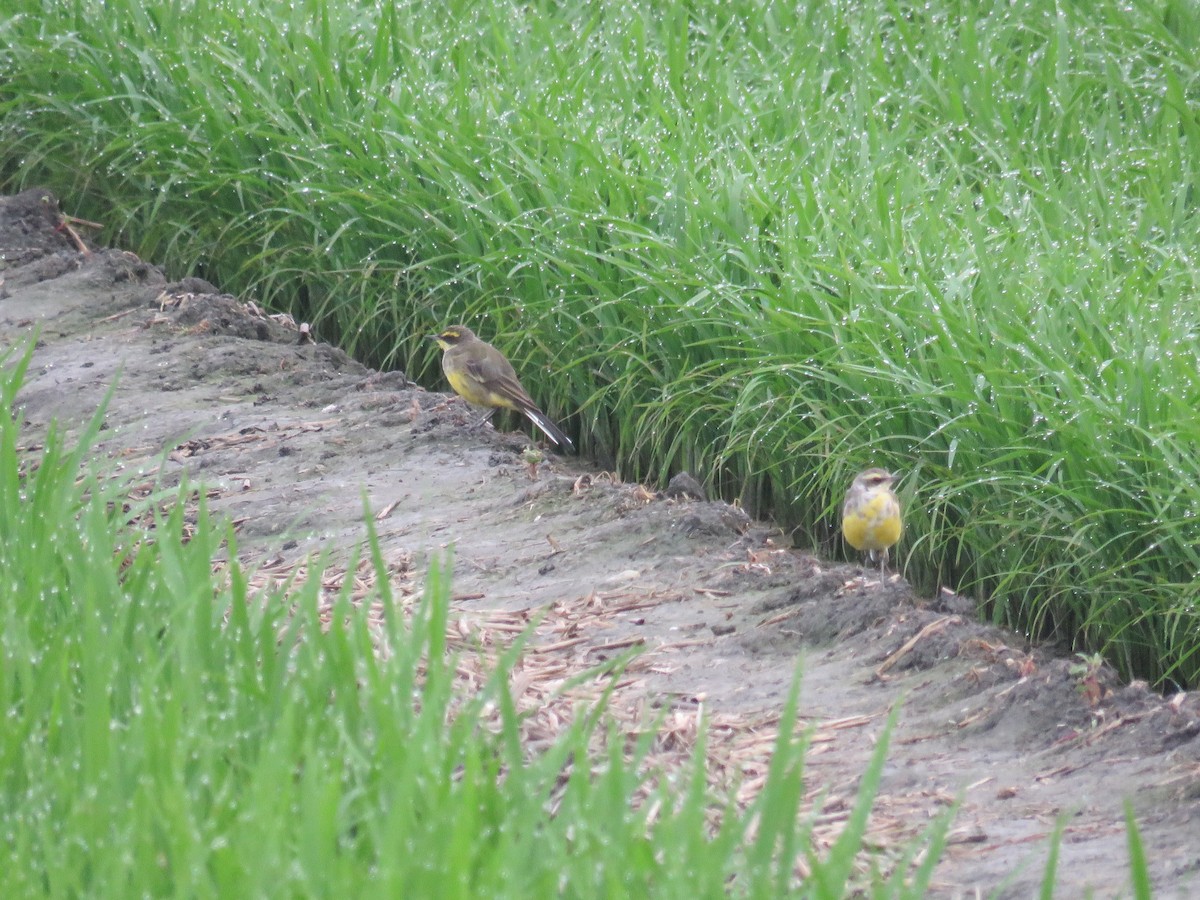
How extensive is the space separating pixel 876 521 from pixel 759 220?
5.85ft

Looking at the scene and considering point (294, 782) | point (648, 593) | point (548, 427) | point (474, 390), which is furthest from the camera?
point (548, 427)

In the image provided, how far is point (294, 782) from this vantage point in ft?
8.70

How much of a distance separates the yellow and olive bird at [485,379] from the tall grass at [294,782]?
2628 mm

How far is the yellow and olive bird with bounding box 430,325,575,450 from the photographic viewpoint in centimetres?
583

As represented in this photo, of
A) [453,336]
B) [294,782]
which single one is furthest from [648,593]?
[294,782]

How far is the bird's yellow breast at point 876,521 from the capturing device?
15.0 feet

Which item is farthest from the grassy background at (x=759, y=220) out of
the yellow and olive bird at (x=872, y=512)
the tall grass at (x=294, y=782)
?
the tall grass at (x=294, y=782)

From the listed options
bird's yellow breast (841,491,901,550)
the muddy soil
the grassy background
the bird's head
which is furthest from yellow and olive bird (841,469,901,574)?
the bird's head

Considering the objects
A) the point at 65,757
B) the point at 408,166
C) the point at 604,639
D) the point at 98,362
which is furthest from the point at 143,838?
the point at 408,166

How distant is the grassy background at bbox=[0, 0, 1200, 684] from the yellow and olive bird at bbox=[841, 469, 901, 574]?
273 millimetres

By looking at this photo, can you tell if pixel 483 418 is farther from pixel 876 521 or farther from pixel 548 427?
pixel 876 521

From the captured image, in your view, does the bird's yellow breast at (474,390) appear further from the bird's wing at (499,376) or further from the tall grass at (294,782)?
the tall grass at (294,782)

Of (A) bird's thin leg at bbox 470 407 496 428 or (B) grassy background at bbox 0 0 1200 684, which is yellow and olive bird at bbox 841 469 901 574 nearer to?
(B) grassy background at bbox 0 0 1200 684

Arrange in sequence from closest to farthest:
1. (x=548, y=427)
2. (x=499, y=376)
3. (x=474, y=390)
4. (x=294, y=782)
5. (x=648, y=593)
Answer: (x=294, y=782) < (x=648, y=593) < (x=499, y=376) < (x=474, y=390) < (x=548, y=427)
